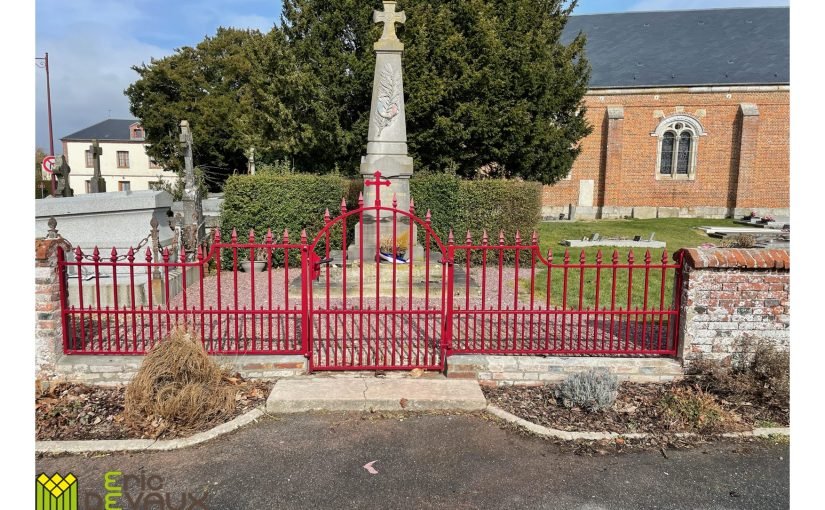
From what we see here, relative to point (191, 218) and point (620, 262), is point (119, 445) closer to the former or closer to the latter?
point (191, 218)

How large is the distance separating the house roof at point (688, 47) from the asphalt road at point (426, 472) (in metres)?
24.7

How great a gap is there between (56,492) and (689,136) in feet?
90.5

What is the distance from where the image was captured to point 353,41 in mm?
14242

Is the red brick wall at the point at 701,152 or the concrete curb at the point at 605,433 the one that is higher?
the red brick wall at the point at 701,152

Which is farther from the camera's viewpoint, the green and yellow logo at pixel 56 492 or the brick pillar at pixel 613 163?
the brick pillar at pixel 613 163

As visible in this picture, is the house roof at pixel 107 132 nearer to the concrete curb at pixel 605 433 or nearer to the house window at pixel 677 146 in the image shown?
the house window at pixel 677 146

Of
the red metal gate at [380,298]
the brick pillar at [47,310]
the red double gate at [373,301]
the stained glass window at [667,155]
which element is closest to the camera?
the brick pillar at [47,310]

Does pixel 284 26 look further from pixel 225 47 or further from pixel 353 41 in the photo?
pixel 225 47

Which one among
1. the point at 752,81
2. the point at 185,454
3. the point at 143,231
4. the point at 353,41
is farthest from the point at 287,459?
the point at 752,81

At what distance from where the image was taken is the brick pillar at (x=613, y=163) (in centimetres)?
2460

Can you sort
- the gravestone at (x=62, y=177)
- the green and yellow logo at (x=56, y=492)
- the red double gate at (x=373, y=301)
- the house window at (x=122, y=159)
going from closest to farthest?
the green and yellow logo at (x=56, y=492) → the red double gate at (x=373, y=301) → the gravestone at (x=62, y=177) → the house window at (x=122, y=159)

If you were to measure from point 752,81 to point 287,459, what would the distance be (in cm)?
2790

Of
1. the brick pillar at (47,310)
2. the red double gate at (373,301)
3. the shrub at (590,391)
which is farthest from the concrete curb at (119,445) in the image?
the shrub at (590,391)

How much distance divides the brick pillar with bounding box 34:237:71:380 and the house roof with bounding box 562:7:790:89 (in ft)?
83.1
